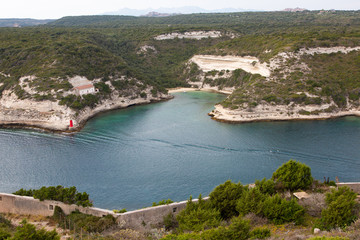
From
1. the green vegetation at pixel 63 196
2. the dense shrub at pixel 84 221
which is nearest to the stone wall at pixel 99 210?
the green vegetation at pixel 63 196

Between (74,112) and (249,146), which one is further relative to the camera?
(74,112)

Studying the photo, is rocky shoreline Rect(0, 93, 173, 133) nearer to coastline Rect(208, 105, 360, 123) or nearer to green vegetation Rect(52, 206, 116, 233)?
coastline Rect(208, 105, 360, 123)

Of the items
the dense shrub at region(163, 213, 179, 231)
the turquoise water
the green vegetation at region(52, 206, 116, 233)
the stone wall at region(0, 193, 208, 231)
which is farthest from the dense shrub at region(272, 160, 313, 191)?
the green vegetation at region(52, 206, 116, 233)

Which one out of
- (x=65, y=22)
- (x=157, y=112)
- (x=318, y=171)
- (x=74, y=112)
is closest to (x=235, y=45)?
(x=157, y=112)

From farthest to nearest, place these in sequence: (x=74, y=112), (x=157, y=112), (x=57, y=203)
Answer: (x=157, y=112), (x=74, y=112), (x=57, y=203)

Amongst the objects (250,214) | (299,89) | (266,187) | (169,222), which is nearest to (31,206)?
(169,222)

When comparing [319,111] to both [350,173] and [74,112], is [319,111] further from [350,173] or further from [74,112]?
[74,112]
